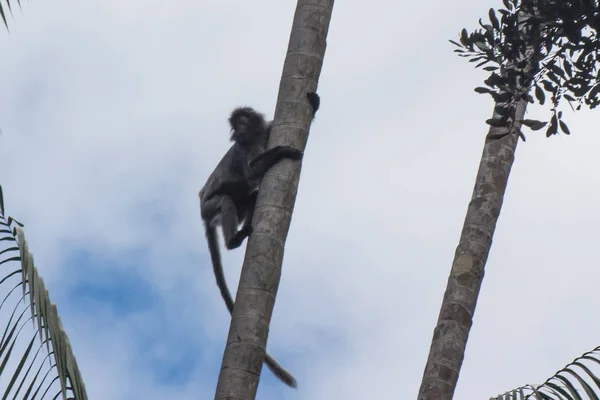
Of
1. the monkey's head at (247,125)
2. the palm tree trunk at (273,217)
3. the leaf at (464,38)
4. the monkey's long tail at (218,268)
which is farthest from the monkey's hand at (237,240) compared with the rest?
the leaf at (464,38)

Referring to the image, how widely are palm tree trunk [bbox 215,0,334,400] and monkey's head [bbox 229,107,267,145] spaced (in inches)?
127

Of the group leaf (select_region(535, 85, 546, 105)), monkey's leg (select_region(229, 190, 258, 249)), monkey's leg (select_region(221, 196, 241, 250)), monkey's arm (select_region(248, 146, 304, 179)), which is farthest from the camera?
monkey's leg (select_region(221, 196, 241, 250))

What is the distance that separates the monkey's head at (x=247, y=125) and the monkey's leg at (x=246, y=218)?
0.66 m

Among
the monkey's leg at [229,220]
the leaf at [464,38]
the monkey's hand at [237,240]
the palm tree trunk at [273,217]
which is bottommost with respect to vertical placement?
the palm tree trunk at [273,217]

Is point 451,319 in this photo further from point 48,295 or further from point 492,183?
point 48,295

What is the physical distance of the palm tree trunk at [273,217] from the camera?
14.1ft

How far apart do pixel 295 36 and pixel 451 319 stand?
1.95 m

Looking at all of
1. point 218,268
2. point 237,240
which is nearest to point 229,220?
point 237,240

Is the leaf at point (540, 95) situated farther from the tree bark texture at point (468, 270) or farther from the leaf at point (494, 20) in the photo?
the tree bark texture at point (468, 270)

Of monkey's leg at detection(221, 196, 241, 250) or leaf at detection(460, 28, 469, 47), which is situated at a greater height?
monkey's leg at detection(221, 196, 241, 250)

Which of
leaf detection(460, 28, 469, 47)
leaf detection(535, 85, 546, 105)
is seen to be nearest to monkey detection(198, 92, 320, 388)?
leaf detection(460, 28, 469, 47)

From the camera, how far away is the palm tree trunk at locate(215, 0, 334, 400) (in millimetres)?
4289

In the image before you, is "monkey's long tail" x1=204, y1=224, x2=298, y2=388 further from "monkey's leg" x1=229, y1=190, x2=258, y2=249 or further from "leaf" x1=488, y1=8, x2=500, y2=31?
"leaf" x1=488, y1=8, x2=500, y2=31

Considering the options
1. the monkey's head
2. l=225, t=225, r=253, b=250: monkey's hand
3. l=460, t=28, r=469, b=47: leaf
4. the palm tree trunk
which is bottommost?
the palm tree trunk
